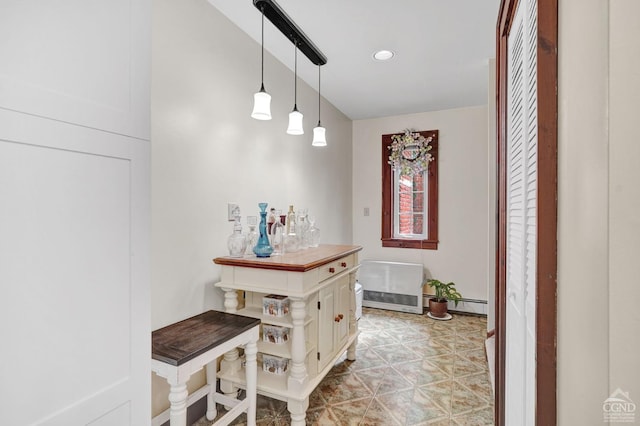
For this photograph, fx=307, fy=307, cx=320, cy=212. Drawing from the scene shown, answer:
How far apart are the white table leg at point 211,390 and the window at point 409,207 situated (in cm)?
291

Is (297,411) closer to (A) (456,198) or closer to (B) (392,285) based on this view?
(B) (392,285)

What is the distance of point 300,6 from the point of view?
76.5 inches

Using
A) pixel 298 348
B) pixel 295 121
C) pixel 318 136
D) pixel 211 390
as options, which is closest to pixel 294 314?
pixel 298 348

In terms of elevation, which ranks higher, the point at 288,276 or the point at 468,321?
the point at 288,276

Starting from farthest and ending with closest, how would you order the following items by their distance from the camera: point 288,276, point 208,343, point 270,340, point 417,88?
point 417,88, point 270,340, point 288,276, point 208,343

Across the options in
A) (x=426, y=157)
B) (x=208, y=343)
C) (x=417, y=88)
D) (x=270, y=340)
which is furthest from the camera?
(x=426, y=157)

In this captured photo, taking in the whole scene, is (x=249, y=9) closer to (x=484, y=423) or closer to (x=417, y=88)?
(x=417, y=88)

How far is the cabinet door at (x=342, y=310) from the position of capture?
2.22m

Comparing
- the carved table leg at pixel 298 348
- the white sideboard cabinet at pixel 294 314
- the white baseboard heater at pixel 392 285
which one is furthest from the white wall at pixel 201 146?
the white baseboard heater at pixel 392 285

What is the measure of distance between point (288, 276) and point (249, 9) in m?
1.71

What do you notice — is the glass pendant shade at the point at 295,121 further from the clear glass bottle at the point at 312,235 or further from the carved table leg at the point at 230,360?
the carved table leg at the point at 230,360

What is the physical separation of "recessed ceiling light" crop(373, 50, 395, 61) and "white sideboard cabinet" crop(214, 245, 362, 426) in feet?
5.48
